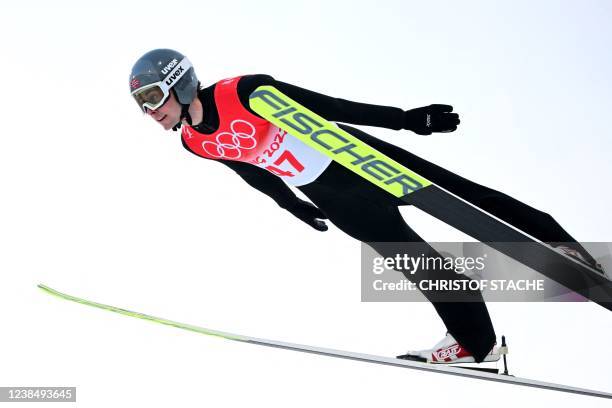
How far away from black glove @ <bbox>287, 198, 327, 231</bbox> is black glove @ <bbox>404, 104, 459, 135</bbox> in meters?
0.80

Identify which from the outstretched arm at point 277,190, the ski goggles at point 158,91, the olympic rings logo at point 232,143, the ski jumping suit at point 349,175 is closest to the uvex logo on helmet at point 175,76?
the ski goggles at point 158,91

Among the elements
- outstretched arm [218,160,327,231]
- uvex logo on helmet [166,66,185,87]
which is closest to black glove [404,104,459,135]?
outstretched arm [218,160,327,231]

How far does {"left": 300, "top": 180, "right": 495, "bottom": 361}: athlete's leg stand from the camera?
3.10 m

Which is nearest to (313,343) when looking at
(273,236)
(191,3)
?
(273,236)

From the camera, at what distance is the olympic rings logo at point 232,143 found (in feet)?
10.1

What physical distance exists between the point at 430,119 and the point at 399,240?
56 centimetres

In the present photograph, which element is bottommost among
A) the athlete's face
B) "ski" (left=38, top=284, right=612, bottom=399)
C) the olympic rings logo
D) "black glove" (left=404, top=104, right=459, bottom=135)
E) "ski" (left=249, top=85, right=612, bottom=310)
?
"ski" (left=38, top=284, right=612, bottom=399)

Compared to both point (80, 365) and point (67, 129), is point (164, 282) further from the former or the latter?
point (67, 129)

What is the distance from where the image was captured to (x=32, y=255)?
439 centimetres

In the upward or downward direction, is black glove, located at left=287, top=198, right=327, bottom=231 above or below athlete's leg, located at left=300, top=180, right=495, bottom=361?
above

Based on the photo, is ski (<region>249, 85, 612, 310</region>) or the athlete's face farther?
the athlete's face

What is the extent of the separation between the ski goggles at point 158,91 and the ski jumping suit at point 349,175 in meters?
0.15

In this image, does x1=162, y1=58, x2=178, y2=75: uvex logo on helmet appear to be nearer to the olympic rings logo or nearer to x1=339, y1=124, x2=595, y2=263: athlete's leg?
the olympic rings logo

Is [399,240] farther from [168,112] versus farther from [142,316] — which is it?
[142,316]
